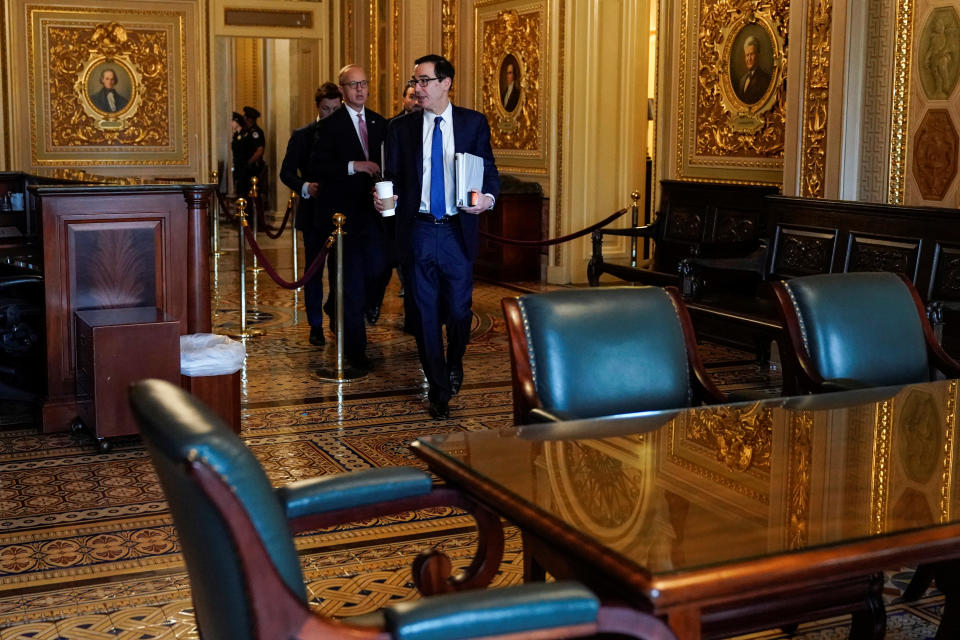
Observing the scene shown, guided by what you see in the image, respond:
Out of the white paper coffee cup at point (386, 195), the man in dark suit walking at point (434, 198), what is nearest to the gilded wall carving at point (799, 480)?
the white paper coffee cup at point (386, 195)

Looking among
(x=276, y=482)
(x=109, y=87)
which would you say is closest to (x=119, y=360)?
(x=276, y=482)

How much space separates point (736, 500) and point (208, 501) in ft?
3.27

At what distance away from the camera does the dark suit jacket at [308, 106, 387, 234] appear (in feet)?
23.8

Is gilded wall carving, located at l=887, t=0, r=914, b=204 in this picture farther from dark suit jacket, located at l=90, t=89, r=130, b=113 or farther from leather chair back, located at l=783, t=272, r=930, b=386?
dark suit jacket, located at l=90, t=89, r=130, b=113

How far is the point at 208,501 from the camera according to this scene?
1.65 metres

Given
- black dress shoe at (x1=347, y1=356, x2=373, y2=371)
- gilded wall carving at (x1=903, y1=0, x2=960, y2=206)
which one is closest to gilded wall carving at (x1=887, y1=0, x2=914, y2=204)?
gilded wall carving at (x1=903, y1=0, x2=960, y2=206)

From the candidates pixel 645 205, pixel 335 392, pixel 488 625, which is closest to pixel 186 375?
pixel 335 392

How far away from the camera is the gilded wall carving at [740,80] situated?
8.72 meters

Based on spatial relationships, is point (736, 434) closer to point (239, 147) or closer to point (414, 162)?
point (414, 162)

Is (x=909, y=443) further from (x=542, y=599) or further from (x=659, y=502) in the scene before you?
(x=542, y=599)

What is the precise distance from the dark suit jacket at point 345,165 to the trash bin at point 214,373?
2.01 metres

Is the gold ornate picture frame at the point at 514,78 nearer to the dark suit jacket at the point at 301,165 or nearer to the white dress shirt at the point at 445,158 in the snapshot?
the dark suit jacket at the point at 301,165

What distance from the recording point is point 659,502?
2.14 meters

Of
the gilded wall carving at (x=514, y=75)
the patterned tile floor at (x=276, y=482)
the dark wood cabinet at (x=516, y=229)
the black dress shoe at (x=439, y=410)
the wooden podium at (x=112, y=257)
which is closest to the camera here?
the patterned tile floor at (x=276, y=482)
